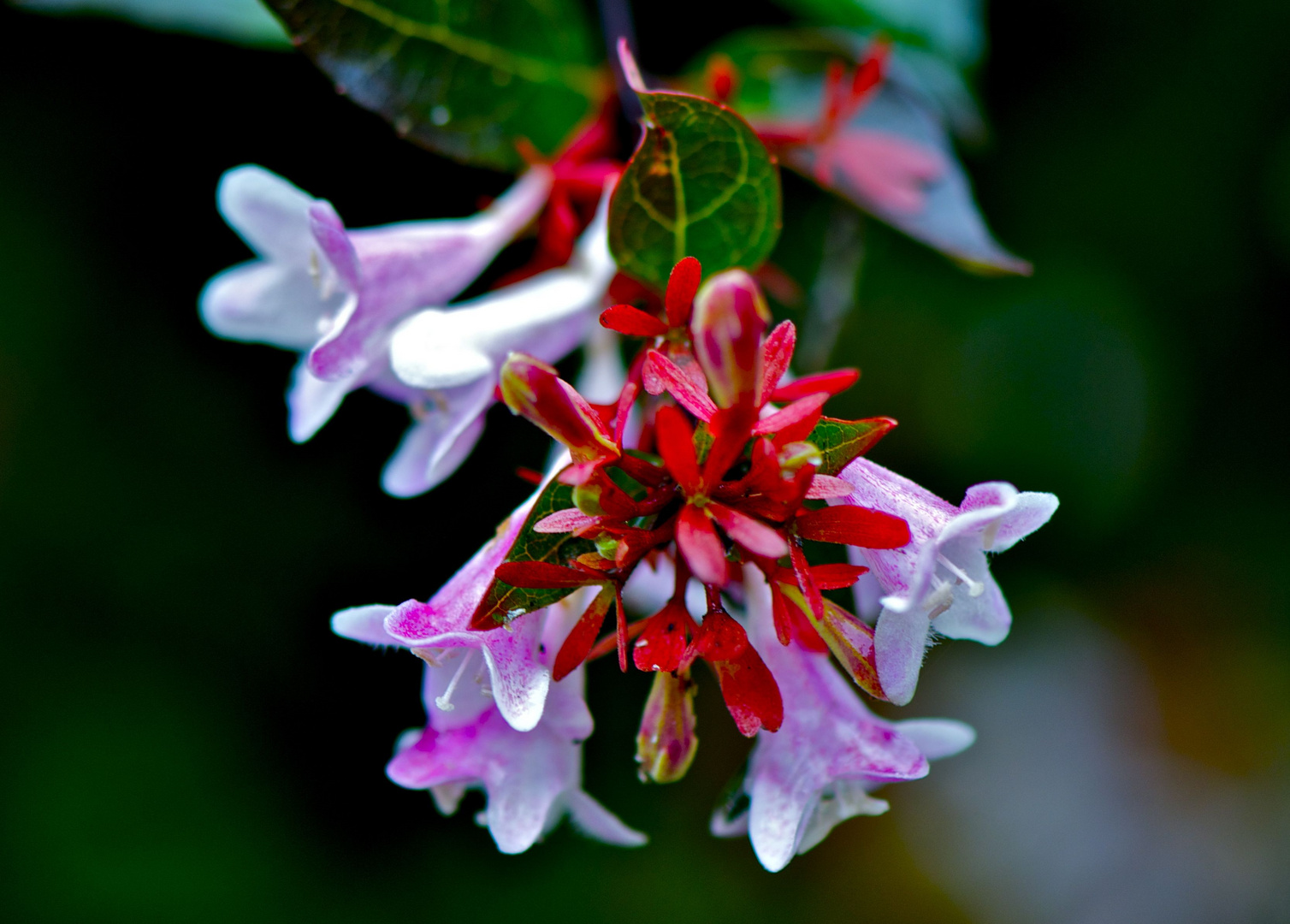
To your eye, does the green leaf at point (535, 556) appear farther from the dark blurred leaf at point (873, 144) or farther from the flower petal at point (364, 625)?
the dark blurred leaf at point (873, 144)

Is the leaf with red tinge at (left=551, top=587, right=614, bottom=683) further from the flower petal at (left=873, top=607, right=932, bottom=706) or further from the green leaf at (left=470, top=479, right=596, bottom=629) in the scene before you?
the flower petal at (left=873, top=607, right=932, bottom=706)

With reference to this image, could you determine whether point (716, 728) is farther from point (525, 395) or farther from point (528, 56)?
point (525, 395)

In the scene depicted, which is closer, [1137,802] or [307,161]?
[307,161]

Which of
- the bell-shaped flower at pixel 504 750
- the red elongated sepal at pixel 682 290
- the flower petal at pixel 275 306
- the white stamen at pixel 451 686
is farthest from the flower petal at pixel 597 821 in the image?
the flower petal at pixel 275 306

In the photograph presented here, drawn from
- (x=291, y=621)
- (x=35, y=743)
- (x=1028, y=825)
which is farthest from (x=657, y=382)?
(x=1028, y=825)

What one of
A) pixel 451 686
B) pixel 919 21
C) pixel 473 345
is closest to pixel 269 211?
pixel 473 345

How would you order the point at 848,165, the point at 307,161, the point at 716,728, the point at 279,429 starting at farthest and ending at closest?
the point at 716,728 < the point at 279,429 < the point at 307,161 < the point at 848,165

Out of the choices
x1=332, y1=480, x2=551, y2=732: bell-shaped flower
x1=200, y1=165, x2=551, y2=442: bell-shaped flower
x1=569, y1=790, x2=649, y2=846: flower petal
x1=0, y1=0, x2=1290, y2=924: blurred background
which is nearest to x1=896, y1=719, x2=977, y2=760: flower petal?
x1=569, y1=790, x2=649, y2=846: flower petal
